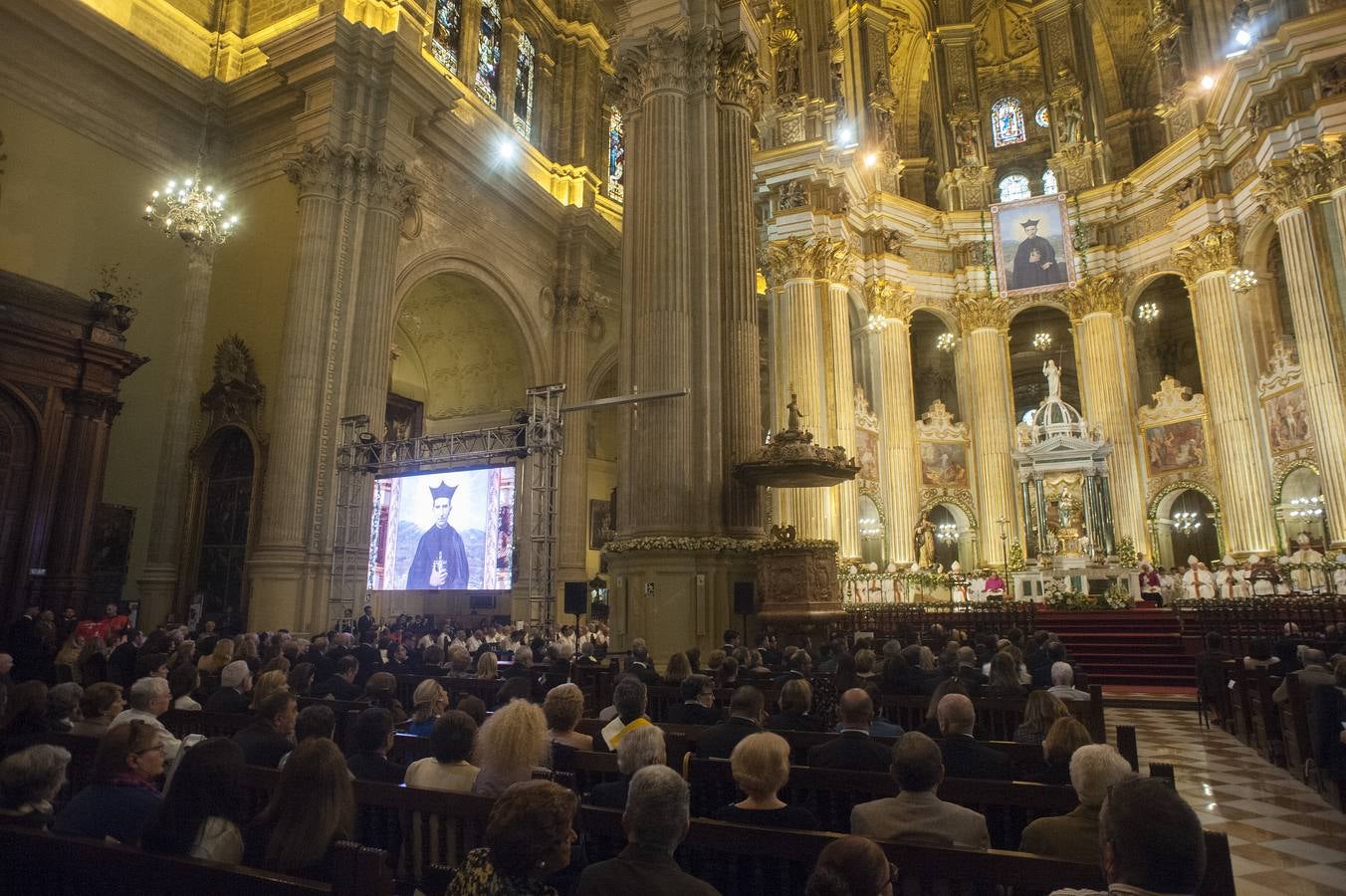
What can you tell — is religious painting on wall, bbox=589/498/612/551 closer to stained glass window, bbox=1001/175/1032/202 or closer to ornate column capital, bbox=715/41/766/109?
ornate column capital, bbox=715/41/766/109

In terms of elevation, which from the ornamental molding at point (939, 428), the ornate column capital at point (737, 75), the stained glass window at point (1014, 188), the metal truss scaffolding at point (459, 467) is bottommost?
the metal truss scaffolding at point (459, 467)

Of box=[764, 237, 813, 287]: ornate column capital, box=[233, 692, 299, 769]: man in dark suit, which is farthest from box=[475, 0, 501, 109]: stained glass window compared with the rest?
box=[233, 692, 299, 769]: man in dark suit

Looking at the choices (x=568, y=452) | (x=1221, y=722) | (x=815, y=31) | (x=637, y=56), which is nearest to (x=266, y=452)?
(x=568, y=452)

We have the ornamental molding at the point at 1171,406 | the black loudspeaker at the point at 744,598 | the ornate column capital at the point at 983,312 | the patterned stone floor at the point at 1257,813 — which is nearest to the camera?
the patterned stone floor at the point at 1257,813

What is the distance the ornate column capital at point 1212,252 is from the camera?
23.3m

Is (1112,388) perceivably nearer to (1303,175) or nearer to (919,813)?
(1303,175)

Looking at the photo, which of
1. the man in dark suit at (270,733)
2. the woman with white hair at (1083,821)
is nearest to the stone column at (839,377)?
the man in dark suit at (270,733)

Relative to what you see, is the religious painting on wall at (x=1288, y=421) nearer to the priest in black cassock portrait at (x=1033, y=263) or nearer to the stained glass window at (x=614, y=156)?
the priest in black cassock portrait at (x=1033, y=263)

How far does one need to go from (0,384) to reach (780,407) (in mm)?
16037

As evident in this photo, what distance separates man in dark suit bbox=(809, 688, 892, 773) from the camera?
152 inches

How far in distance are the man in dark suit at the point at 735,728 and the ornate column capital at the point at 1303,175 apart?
72.4 ft

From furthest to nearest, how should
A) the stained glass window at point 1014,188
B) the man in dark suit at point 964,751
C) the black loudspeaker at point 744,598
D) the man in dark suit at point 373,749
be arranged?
1. the stained glass window at point 1014,188
2. the black loudspeaker at point 744,598
3. the man in dark suit at point 964,751
4. the man in dark suit at point 373,749

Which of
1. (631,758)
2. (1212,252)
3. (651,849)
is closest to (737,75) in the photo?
(631,758)

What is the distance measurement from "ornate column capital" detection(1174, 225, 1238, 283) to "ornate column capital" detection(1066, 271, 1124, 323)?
7.60 feet
